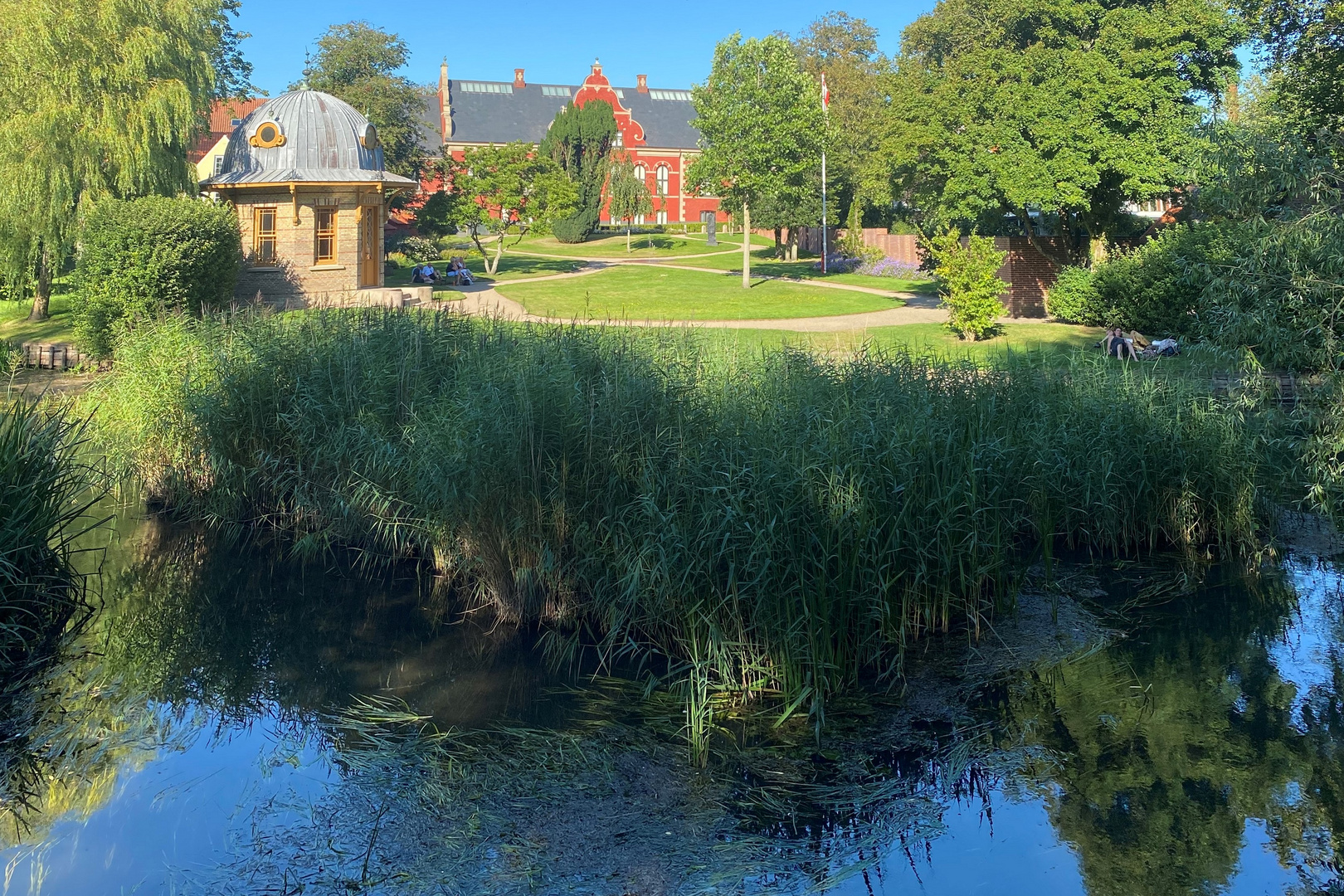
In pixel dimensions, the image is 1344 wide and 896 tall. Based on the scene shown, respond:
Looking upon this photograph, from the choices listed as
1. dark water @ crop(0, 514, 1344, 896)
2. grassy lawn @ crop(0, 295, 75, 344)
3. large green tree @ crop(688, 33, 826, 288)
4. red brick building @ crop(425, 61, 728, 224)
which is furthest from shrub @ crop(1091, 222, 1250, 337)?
red brick building @ crop(425, 61, 728, 224)

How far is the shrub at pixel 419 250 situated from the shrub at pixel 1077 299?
23086 mm

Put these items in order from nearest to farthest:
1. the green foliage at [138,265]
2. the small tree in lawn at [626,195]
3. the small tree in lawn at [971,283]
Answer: the green foliage at [138,265]
the small tree in lawn at [971,283]
the small tree in lawn at [626,195]

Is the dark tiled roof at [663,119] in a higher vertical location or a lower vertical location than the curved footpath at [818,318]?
higher

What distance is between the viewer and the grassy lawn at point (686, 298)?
26094 mm

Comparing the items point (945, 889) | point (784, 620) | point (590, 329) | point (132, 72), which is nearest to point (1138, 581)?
point (784, 620)

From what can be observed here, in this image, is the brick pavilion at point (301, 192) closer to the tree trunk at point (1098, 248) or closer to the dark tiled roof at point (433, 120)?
the tree trunk at point (1098, 248)

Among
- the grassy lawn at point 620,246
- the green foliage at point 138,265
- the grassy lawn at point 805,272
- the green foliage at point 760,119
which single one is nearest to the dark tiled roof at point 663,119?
the grassy lawn at point 620,246

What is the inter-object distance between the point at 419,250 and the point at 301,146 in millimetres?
12971

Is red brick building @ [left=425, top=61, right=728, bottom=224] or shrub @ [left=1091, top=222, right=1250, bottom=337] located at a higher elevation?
red brick building @ [left=425, top=61, right=728, bottom=224]

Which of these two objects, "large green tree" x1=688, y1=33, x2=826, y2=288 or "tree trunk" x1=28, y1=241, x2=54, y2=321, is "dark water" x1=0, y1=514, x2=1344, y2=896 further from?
"large green tree" x1=688, y1=33, x2=826, y2=288

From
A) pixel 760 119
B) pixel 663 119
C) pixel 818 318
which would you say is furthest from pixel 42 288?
pixel 663 119

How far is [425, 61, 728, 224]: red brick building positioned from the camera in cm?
6662

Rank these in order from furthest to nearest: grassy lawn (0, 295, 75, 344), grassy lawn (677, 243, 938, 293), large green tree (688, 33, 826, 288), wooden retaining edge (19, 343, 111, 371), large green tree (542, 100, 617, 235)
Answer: large green tree (542, 100, 617, 235) < grassy lawn (677, 243, 938, 293) < large green tree (688, 33, 826, 288) < grassy lawn (0, 295, 75, 344) < wooden retaining edge (19, 343, 111, 371)

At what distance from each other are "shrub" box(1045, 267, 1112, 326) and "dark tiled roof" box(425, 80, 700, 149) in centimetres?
4579
